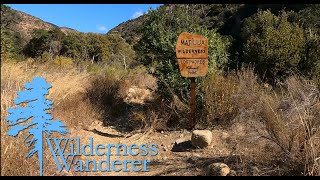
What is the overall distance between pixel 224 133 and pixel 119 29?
28.8 m

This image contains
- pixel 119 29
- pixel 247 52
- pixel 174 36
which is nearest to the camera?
pixel 174 36

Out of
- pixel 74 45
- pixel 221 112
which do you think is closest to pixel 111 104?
pixel 221 112

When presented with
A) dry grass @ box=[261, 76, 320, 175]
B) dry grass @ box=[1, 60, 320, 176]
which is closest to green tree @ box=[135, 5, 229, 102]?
dry grass @ box=[1, 60, 320, 176]

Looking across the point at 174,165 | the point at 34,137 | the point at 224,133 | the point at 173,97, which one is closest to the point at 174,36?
Answer: the point at 173,97

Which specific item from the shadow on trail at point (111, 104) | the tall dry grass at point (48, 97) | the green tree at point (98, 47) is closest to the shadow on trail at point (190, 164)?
the tall dry grass at point (48, 97)

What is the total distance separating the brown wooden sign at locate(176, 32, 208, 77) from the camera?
547 centimetres

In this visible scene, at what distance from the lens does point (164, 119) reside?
20.3 ft

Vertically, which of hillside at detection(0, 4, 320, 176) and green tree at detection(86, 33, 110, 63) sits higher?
green tree at detection(86, 33, 110, 63)

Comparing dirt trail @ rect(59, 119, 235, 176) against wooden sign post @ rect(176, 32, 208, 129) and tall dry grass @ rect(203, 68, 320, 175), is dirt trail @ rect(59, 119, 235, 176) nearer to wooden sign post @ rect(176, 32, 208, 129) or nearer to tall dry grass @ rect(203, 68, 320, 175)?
tall dry grass @ rect(203, 68, 320, 175)

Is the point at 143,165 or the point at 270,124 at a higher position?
the point at 270,124

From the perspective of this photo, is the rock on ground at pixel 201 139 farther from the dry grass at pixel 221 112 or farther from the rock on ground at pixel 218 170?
the rock on ground at pixel 218 170

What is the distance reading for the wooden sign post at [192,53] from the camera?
547 centimetres

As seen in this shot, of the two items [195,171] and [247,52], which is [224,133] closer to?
[195,171]

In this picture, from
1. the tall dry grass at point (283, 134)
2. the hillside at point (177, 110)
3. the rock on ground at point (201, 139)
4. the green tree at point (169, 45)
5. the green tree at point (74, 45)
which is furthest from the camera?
the green tree at point (74, 45)
